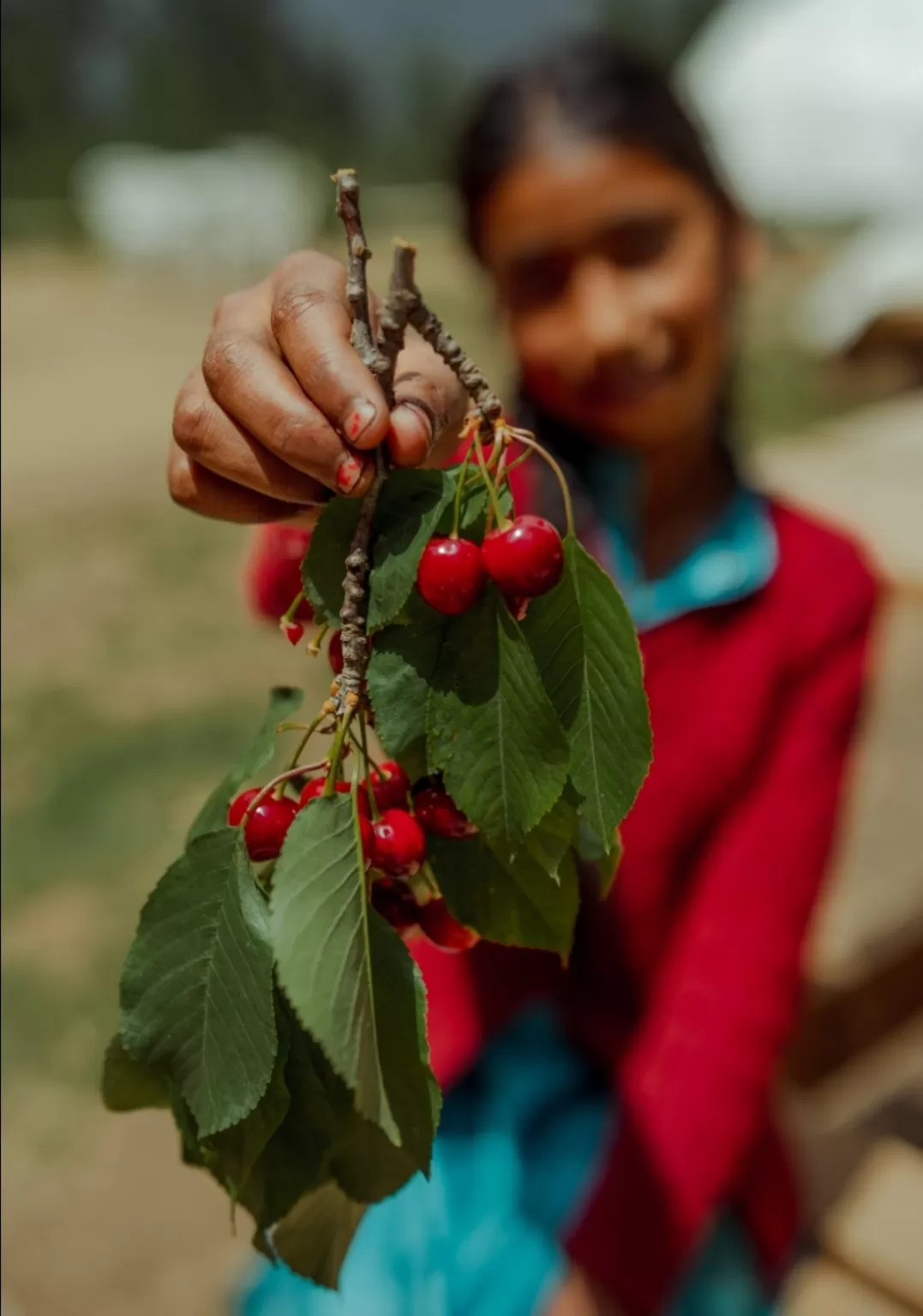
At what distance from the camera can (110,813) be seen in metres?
2.19

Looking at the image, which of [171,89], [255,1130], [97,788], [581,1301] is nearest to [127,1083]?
[255,1130]

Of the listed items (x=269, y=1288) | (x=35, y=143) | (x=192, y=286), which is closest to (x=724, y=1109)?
(x=269, y=1288)

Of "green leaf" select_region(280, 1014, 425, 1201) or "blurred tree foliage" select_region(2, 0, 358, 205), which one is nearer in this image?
"green leaf" select_region(280, 1014, 425, 1201)

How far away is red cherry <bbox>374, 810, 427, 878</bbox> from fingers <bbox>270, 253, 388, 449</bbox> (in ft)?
0.41

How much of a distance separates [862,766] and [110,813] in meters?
1.36

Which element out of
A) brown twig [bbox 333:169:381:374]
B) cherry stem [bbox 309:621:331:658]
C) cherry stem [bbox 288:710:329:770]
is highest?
brown twig [bbox 333:169:381:374]

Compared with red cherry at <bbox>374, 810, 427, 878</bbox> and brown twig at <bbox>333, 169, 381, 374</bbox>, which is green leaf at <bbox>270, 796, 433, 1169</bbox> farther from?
brown twig at <bbox>333, 169, 381, 374</bbox>

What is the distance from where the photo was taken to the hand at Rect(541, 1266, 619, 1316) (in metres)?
0.85

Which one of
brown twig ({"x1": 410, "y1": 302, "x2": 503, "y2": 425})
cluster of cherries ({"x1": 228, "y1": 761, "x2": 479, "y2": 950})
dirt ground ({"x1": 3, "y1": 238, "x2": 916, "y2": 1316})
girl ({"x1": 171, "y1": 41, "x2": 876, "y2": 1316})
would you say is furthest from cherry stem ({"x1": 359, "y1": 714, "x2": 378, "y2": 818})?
dirt ground ({"x1": 3, "y1": 238, "x2": 916, "y2": 1316})

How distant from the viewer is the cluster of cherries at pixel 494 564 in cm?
37

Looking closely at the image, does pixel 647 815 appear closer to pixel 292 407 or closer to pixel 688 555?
pixel 688 555

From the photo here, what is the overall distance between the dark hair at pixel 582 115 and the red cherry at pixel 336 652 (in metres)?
0.67

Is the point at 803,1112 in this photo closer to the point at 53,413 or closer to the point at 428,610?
the point at 428,610

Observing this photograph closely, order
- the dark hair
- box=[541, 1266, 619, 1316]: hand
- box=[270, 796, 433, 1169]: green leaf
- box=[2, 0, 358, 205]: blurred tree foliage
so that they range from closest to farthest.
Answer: box=[270, 796, 433, 1169]: green leaf < box=[541, 1266, 619, 1316]: hand < the dark hair < box=[2, 0, 358, 205]: blurred tree foliage
